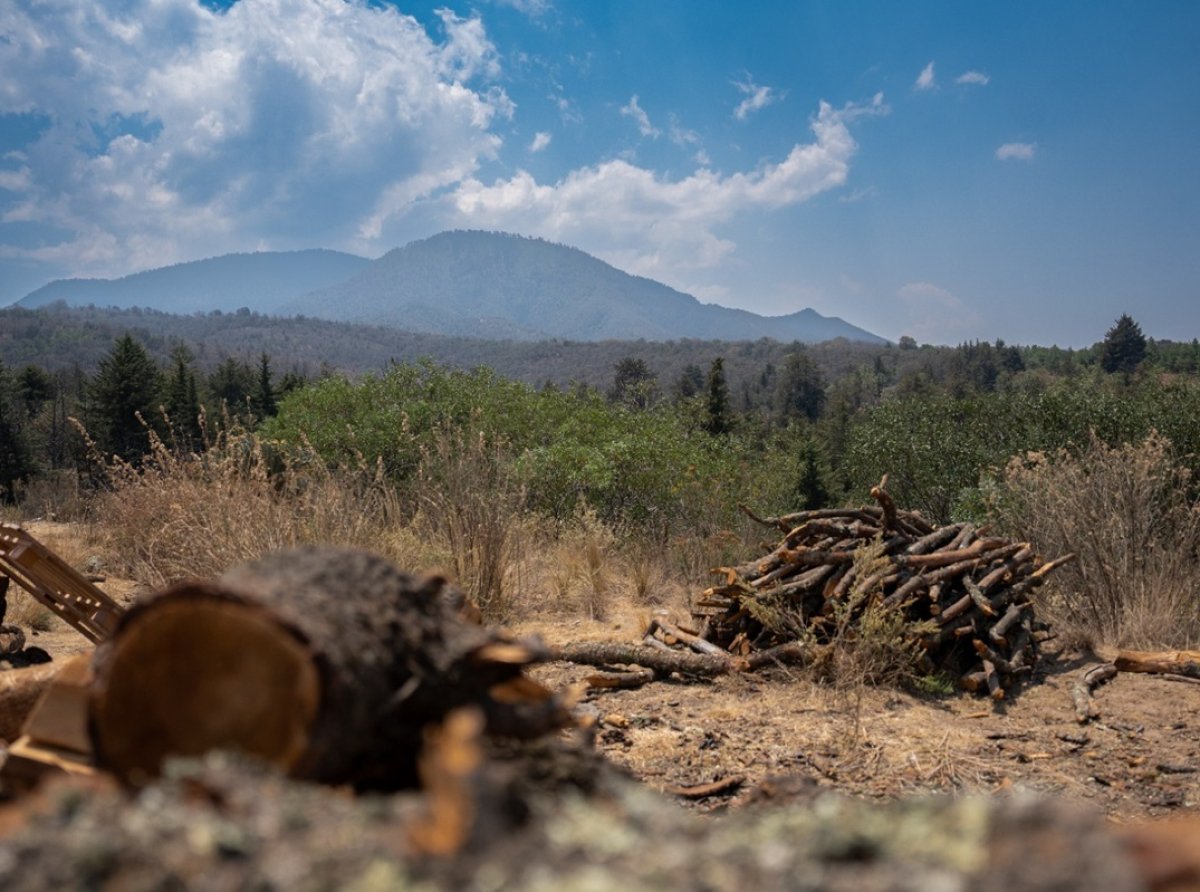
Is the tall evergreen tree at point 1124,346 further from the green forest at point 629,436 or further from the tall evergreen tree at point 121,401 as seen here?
the tall evergreen tree at point 121,401

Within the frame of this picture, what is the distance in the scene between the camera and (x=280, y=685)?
1204 millimetres

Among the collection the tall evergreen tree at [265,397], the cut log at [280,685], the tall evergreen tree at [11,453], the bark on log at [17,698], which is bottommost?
the tall evergreen tree at [11,453]

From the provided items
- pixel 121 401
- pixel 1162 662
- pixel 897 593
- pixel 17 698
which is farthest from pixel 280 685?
pixel 121 401

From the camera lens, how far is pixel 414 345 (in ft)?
591

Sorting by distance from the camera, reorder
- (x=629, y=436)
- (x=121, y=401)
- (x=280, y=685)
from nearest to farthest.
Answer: (x=280, y=685) < (x=629, y=436) < (x=121, y=401)

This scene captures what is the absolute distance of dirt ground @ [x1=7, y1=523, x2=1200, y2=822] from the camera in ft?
12.6

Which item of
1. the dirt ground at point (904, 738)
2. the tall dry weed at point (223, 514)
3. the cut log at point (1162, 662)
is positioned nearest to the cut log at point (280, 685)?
the dirt ground at point (904, 738)

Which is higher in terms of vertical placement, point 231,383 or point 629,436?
point 231,383

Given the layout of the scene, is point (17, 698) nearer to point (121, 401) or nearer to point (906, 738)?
point (906, 738)

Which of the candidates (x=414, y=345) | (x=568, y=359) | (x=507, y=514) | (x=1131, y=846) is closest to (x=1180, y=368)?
(x=507, y=514)

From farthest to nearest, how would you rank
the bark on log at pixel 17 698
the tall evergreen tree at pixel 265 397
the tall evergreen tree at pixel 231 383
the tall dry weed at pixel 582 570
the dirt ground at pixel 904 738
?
the tall evergreen tree at pixel 231 383
the tall evergreen tree at pixel 265 397
the tall dry weed at pixel 582 570
the dirt ground at pixel 904 738
the bark on log at pixel 17 698

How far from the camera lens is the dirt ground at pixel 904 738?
384cm

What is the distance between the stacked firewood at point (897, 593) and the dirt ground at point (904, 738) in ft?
1.05

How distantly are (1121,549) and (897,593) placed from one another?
85.8 inches
